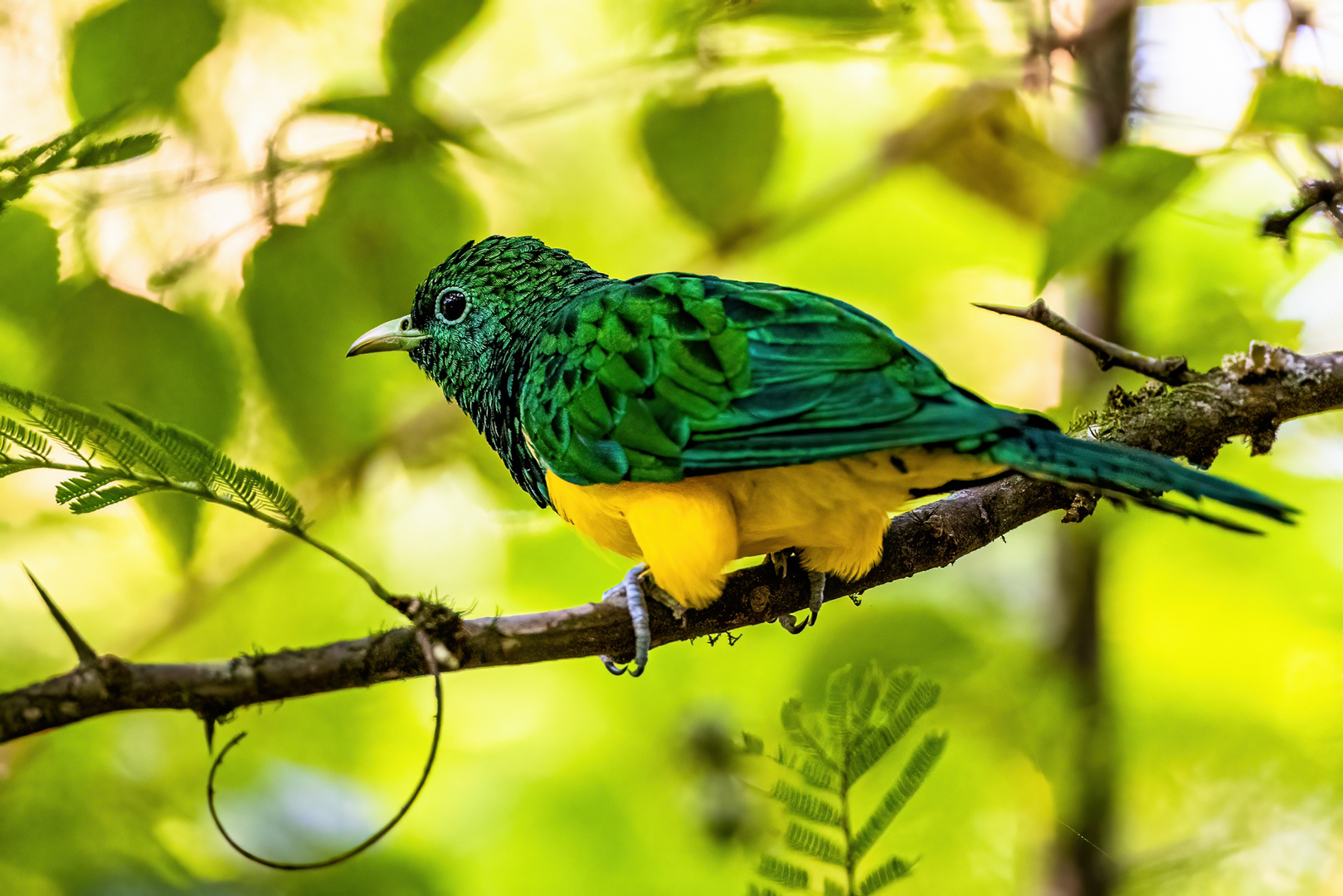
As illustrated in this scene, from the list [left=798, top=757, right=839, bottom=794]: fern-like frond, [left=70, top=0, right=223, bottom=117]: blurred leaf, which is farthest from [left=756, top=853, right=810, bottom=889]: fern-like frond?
[left=70, top=0, right=223, bottom=117]: blurred leaf

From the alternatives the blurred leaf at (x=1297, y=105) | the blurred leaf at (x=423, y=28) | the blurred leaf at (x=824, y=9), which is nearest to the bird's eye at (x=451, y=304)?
the blurred leaf at (x=423, y=28)

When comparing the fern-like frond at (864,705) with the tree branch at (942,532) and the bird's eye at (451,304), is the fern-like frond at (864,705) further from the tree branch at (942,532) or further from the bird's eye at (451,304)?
the bird's eye at (451,304)

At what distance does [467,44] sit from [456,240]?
0.55 m

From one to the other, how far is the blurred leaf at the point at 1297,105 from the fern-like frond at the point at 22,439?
269cm

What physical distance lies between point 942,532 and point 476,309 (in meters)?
1.60

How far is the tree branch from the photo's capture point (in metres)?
1.88

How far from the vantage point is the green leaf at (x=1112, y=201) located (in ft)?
8.02

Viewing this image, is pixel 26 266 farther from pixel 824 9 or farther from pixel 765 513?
pixel 824 9

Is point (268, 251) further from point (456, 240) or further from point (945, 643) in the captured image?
point (945, 643)

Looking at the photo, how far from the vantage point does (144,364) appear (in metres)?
2.60

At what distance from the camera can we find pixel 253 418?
313cm

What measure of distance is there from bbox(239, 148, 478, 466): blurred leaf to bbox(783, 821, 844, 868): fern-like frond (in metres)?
1.74

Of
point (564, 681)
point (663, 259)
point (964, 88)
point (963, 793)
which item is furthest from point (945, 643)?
point (964, 88)

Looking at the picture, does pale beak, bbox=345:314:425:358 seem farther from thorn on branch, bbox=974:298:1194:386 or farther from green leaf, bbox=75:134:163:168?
thorn on branch, bbox=974:298:1194:386
